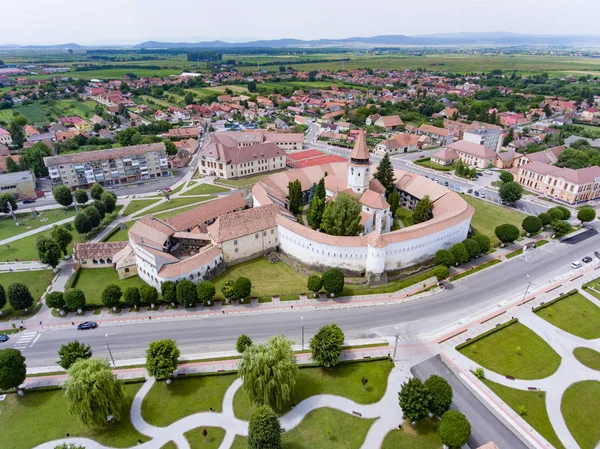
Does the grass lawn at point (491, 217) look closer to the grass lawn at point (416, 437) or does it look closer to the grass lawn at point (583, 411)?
the grass lawn at point (583, 411)

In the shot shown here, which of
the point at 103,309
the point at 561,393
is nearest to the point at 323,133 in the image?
the point at 103,309

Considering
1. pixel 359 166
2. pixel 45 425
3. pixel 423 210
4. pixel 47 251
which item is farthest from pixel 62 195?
pixel 423 210

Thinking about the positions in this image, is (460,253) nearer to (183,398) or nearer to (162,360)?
(183,398)

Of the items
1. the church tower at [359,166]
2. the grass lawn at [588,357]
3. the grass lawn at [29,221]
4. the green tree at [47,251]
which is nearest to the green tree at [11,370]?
the green tree at [47,251]

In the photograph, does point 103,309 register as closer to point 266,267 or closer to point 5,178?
point 266,267

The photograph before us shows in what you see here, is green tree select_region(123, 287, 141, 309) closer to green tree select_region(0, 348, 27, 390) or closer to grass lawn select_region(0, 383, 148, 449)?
green tree select_region(0, 348, 27, 390)

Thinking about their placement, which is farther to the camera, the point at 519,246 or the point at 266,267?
the point at 519,246
